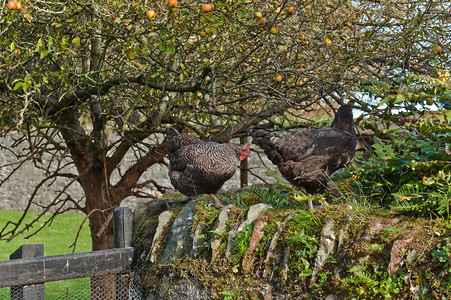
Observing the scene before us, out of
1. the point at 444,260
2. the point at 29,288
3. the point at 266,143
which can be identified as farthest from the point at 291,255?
the point at 29,288

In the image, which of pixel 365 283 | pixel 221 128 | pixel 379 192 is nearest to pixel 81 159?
pixel 221 128

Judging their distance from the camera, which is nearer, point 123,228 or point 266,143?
point 123,228

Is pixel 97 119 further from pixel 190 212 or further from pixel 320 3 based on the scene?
pixel 320 3

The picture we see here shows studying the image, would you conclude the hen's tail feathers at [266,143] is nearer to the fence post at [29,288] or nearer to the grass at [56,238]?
the fence post at [29,288]

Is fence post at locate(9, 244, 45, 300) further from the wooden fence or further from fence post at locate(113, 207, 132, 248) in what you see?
fence post at locate(113, 207, 132, 248)

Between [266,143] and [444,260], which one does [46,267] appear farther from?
[444,260]

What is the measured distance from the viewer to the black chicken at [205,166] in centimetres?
480

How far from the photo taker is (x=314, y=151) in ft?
14.0

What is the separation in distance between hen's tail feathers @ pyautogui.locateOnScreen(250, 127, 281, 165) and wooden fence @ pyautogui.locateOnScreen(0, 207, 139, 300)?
1.53m

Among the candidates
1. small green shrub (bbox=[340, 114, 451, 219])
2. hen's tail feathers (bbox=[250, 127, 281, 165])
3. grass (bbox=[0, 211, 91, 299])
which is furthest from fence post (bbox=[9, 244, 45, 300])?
grass (bbox=[0, 211, 91, 299])

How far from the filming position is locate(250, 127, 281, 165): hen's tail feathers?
4.48m

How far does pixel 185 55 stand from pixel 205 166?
64.3 inches

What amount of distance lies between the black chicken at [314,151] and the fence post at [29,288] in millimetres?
2186

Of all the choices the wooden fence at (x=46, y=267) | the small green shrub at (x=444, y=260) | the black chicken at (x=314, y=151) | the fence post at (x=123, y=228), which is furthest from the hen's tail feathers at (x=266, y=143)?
the small green shrub at (x=444, y=260)
